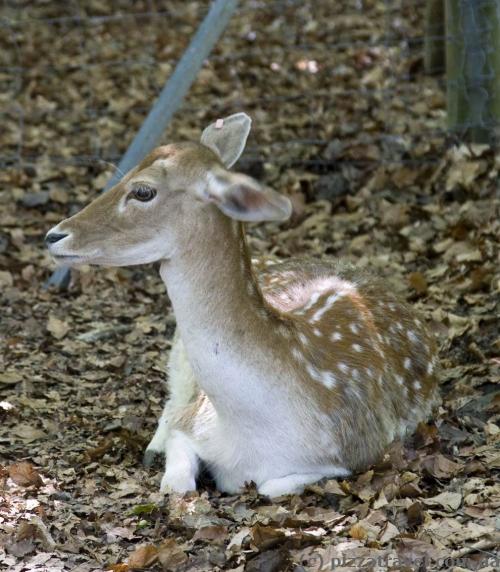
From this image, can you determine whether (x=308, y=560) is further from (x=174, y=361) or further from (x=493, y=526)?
(x=174, y=361)

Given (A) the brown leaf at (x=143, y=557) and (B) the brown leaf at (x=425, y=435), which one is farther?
(B) the brown leaf at (x=425, y=435)

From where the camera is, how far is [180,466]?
4.95 meters

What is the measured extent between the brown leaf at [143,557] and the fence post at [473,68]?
449 centimetres

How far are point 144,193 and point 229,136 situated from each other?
0.62m

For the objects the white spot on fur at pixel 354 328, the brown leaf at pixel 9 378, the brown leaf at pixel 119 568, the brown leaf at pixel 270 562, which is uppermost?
the white spot on fur at pixel 354 328

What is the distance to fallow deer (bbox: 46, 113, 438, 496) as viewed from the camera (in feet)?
15.3

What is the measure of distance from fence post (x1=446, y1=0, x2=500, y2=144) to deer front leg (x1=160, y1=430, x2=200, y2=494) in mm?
3698

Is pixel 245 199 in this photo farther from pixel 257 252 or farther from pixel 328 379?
pixel 257 252

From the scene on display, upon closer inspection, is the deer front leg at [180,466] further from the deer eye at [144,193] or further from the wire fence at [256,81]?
the wire fence at [256,81]

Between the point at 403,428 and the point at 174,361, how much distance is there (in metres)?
1.24

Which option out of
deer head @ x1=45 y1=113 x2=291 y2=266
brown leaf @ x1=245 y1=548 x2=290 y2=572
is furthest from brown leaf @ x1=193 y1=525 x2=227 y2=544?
deer head @ x1=45 y1=113 x2=291 y2=266

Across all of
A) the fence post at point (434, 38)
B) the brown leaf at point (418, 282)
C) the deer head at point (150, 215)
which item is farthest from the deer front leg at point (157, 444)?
the fence post at point (434, 38)

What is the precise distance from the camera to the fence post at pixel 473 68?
299 inches

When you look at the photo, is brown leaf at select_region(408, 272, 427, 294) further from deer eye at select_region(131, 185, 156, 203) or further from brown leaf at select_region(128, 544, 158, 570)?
brown leaf at select_region(128, 544, 158, 570)
